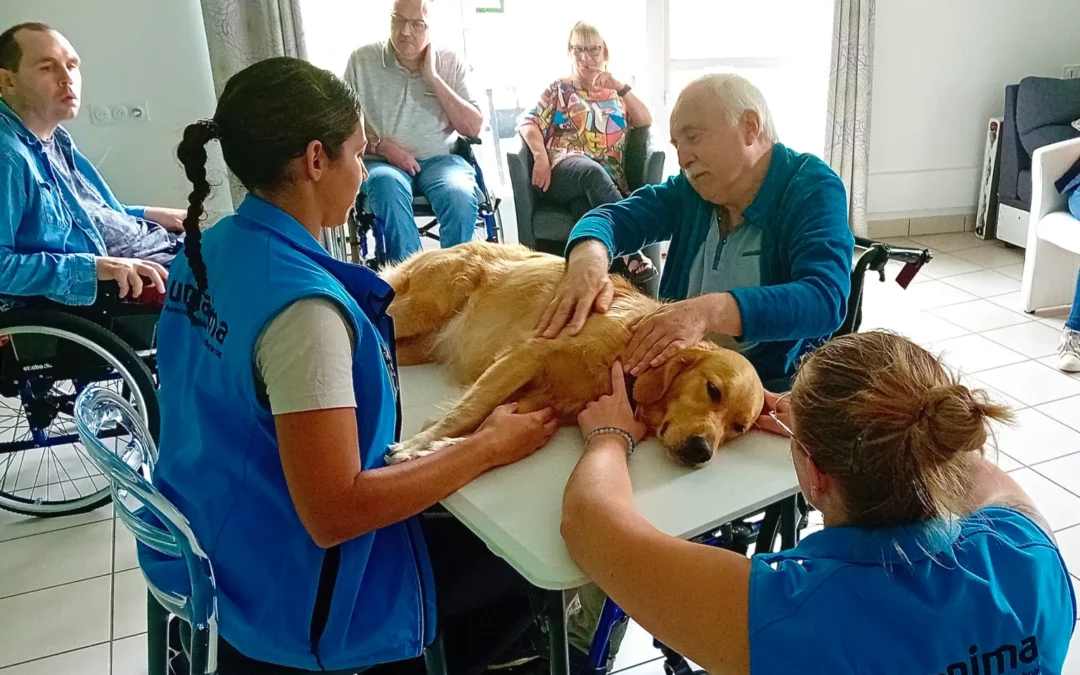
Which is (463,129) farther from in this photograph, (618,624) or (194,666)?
(194,666)

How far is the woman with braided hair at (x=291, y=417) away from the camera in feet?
3.50

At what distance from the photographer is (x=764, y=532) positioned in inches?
63.6

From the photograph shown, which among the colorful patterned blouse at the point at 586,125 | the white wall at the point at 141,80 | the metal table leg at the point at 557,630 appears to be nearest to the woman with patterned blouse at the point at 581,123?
the colorful patterned blouse at the point at 586,125

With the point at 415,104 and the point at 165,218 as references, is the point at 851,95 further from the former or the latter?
the point at 165,218

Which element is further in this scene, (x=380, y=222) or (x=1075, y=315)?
(x=380, y=222)

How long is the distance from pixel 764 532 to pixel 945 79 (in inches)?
186

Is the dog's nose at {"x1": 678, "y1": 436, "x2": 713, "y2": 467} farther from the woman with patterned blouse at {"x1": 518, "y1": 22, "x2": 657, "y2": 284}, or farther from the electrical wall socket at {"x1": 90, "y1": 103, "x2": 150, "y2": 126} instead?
the electrical wall socket at {"x1": 90, "y1": 103, "x2": 150, "y2": 126}

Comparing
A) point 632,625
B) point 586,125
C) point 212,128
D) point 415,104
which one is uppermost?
point 212,128

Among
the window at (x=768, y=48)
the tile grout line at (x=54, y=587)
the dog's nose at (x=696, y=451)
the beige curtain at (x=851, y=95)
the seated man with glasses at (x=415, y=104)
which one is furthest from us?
the window at (x=768, y=48)

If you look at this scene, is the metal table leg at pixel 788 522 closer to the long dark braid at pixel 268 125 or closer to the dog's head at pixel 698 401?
the dog's head at pixel 698 401

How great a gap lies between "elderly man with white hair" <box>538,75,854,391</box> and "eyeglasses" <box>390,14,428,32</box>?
228 cm

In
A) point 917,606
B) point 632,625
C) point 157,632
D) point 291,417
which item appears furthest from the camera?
point 632,625

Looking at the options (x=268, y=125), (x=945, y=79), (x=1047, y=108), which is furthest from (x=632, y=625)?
(x=945, y=79)

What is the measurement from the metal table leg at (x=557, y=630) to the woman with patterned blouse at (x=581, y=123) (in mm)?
2849
